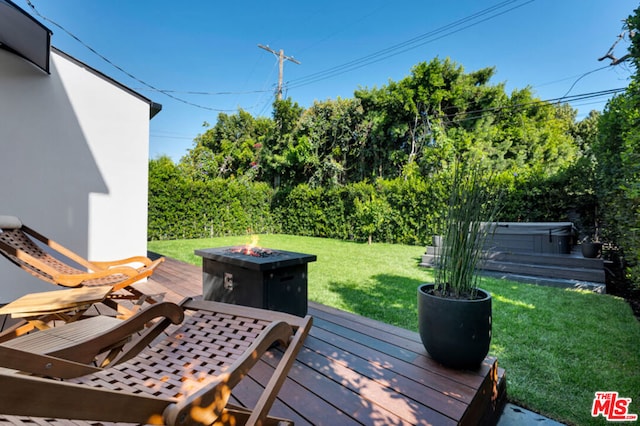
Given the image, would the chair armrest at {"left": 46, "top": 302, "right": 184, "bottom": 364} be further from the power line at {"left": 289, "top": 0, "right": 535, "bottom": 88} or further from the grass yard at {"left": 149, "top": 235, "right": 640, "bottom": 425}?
the power line at {"left": 289, "top": 0, "right": 535, "bottom": 88}

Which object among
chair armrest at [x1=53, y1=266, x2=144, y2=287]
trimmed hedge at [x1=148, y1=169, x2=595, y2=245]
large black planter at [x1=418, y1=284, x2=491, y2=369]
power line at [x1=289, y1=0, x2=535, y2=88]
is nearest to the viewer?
large black planter at [x1=418, y1=284, x2=491, y2=369]

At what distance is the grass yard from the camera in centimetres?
208

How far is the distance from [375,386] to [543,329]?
8.05ft

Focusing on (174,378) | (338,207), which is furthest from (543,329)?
(338,207)

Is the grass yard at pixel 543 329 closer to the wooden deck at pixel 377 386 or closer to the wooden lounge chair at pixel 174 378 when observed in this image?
the wooden deck at pixel 377 386

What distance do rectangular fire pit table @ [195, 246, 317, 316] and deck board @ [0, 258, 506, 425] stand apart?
33 centimetres

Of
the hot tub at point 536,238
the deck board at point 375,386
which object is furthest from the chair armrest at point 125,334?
the hot tub at point 536,238

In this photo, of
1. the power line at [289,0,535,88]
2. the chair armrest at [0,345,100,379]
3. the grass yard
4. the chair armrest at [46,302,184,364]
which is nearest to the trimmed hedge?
the grass yard

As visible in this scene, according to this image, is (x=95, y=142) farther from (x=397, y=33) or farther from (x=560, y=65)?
(x=560, y=65)

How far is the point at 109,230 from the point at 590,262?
23.1ft

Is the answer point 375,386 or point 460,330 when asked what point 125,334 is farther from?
point 460,330

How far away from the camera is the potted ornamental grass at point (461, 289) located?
1.77 metres

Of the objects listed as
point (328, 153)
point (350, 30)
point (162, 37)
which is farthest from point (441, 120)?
point (162, 37)

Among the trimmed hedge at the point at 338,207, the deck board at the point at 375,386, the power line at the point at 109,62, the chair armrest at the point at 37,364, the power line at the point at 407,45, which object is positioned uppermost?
the power line at the point at 407,45
